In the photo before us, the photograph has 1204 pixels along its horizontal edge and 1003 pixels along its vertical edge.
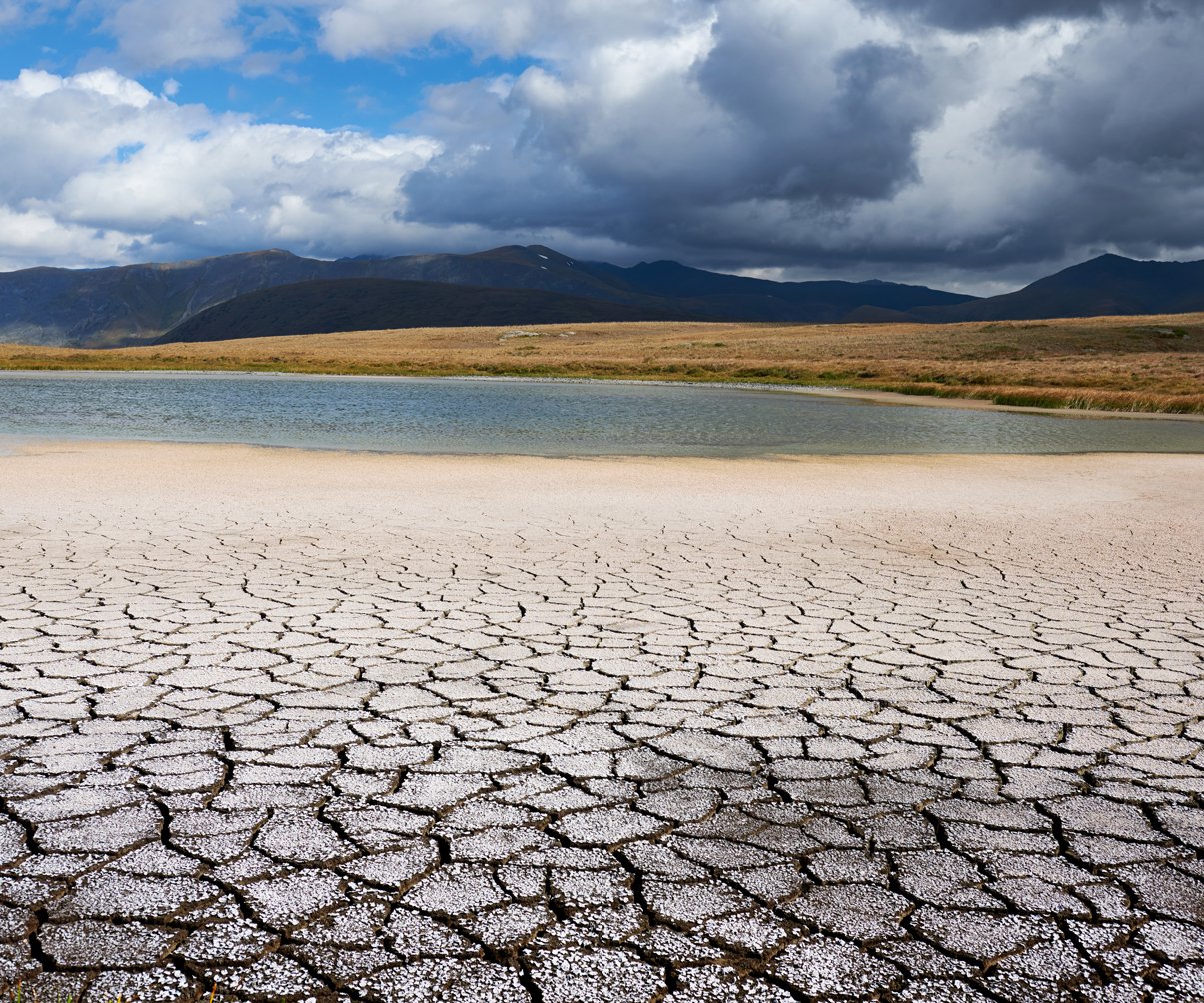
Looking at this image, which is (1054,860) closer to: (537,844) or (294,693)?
(537,844)

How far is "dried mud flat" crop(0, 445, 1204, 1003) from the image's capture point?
2953 mm

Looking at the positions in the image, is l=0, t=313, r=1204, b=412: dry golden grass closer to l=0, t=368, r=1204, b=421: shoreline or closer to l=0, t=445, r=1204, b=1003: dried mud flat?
l=0, t=368, r=1204, b=421: shoreline

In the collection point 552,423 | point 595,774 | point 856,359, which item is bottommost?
point 552,423

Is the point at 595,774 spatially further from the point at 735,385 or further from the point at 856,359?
the point at 856,359

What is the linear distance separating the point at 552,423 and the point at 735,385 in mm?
28362

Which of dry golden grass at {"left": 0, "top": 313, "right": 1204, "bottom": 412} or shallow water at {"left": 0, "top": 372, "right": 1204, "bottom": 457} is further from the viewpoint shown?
dry golden grass at {"left": 0, "top": 313, "right": 1204, "bottom": 412}

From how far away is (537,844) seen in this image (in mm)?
3580

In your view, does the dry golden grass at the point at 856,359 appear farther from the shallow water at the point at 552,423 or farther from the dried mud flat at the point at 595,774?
the dried mud flat at the point at 595,774

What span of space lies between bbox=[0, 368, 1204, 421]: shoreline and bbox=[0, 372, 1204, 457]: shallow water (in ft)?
6.96

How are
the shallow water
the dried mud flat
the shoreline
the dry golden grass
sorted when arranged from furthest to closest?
1. the dry golden grass
2. the shoreline
3. the shallow water
4. the dried mud flat

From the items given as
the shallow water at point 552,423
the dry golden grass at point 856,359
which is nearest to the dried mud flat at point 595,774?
the shallow water at point 552,423

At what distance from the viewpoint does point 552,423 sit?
2791 centimetres

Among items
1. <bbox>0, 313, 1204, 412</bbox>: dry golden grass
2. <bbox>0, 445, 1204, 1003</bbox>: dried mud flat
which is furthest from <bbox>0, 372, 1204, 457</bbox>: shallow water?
<bbox>0, 445, 1204, 1003</bbox>: dried mud flat

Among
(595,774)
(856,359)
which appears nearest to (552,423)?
(595,774)
